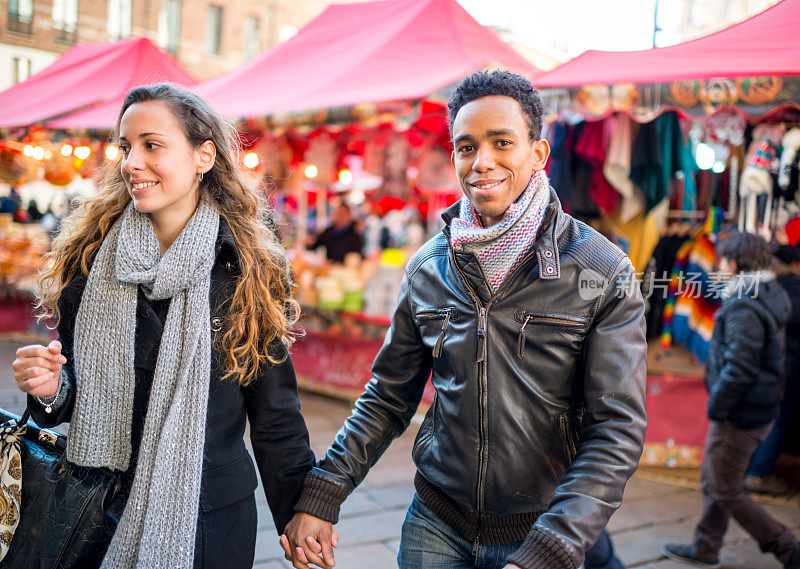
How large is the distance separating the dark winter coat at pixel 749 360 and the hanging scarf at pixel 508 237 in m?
2.28

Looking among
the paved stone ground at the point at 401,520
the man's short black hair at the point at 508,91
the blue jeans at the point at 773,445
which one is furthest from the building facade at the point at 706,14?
the man's short black hair at the point at 508,91

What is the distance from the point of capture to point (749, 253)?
370 cm

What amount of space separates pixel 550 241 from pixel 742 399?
2.43 meters

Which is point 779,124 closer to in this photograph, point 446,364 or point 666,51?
point 666,51

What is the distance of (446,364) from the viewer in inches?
73.6

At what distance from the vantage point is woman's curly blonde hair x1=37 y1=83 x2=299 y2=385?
1957 millimetres

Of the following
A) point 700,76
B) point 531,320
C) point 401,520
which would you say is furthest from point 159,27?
point 531,320

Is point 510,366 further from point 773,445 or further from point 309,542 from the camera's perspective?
point 773,445

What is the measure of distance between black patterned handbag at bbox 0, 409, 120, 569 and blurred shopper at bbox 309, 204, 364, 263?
627 cm

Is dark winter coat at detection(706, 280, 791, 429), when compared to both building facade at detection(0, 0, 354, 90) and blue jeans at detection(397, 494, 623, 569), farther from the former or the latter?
building facade at detection(0, 0, 354, 90)

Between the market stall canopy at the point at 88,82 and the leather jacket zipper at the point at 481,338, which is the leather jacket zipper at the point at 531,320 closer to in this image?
the leather jacket zipper at the point at 481,338

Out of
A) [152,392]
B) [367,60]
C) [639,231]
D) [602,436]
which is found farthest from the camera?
[367,60]

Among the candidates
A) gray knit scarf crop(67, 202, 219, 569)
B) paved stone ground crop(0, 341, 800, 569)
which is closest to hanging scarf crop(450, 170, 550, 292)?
gray knit scarf crop(67, 202, 219, 569)

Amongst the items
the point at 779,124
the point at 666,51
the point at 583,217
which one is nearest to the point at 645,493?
the point at 583,217
